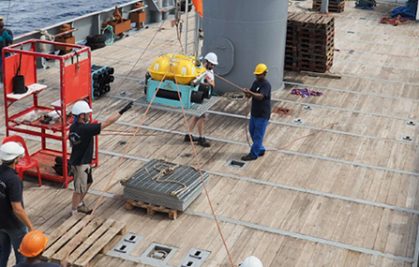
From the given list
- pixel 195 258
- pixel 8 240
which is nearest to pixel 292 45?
pixel 195 258

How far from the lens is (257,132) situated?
1295 cm

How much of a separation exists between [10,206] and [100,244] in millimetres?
1846

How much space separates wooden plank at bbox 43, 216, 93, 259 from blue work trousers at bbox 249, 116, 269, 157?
13.6 feet

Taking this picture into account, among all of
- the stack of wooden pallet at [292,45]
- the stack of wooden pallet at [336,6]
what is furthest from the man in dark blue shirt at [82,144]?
the stack of wooden pallet at [336,6]

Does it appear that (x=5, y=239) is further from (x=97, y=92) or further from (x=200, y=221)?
(x=97, y=92)

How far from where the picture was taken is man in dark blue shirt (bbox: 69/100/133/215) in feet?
32.9

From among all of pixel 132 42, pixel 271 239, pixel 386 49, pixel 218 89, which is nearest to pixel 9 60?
pixel 271 239

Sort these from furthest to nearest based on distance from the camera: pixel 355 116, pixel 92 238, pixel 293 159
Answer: pixel 355 116 < pixel 293 159 < pixel 92 238

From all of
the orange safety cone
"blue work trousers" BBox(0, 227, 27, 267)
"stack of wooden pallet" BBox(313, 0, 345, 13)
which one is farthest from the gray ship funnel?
"stack of wooden pallet" BBox(313, 0, 345, 13)

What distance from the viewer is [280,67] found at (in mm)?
17406

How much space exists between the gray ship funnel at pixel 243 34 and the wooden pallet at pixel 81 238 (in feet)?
25.0

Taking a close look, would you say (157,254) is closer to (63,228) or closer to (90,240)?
(90,240)

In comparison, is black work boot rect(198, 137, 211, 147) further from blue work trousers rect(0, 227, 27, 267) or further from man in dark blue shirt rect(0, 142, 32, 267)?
blue work trousers rect(0, 227, 27, 267)

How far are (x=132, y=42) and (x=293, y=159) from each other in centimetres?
1068
